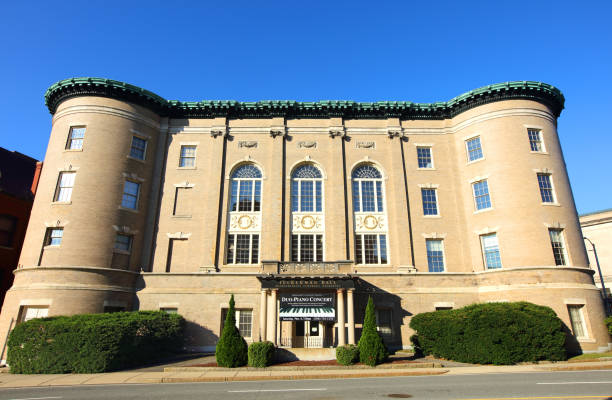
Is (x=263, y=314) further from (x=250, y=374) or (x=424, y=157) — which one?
(x=424, y=157)

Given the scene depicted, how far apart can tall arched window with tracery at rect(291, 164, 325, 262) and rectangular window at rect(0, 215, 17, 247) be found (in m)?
24.9

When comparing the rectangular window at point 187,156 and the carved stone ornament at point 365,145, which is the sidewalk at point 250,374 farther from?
the carved stone ornament at point 365,145

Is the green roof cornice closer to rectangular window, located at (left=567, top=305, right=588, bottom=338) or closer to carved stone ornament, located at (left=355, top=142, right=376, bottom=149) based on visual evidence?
carved stone ornament, located at (left=355, top=142, right=376, bottom=149)

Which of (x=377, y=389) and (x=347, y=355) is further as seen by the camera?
(x=347, y=355)

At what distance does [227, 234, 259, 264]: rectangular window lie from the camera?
2708 cm

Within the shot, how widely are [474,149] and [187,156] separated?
77.1ft

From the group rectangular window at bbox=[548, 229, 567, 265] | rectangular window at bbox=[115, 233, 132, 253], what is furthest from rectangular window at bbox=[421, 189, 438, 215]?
rectangular window at bbox=[115, 233, 132, 253]

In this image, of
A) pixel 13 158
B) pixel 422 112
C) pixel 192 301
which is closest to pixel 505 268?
pixel 422 112

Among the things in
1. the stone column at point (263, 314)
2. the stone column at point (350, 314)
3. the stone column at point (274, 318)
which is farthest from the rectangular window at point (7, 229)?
the stone column at point (350, 314)

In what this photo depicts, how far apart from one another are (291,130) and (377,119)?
7.47m

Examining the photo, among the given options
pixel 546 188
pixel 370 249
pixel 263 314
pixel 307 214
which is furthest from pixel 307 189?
pixel 546 188

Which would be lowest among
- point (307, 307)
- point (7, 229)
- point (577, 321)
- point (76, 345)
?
point (76, 345)

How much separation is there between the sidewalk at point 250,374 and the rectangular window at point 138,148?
1613 cm

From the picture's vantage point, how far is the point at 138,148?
93.9 ft
